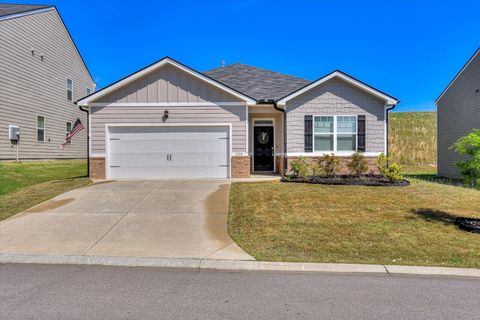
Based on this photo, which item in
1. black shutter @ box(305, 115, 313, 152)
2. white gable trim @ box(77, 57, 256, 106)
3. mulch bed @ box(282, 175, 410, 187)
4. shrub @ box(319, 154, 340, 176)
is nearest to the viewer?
mulch bed @ box(282, 175, 410, 187)

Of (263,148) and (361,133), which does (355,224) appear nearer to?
(361,133)

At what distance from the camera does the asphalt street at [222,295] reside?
388 centimetres

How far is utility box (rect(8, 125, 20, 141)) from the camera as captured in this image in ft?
55.1

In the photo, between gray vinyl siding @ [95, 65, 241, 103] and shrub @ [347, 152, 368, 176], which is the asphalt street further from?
gray vinyl siding @ [95, 65, 241, 103]

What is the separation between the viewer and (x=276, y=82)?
703 inches

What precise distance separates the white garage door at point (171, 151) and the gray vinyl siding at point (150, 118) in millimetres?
302

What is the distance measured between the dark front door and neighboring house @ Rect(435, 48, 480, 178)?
301 inches

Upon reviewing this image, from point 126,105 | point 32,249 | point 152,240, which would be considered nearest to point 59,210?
point 32,249

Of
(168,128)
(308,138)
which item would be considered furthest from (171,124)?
(308,138)

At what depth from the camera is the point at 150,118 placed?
543 inches

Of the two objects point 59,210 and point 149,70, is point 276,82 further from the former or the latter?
point 59,210

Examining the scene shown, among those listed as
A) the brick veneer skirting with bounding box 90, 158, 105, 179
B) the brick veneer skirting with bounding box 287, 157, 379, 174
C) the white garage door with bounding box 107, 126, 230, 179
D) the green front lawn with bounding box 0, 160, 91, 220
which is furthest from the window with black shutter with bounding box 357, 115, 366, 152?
the green front lawn with bounding box 0, 160, 91, 220

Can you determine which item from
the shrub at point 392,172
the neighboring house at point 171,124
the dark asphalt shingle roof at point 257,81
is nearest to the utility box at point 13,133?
the neighboring house at point 171,124

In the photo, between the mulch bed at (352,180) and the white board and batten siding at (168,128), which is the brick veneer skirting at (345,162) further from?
the white board and batten siding at (168,128)
